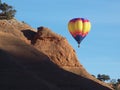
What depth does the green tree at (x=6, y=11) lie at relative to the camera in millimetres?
111312

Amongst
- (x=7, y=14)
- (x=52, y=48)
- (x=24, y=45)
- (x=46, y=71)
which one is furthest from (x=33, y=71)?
(x=7, y=14)

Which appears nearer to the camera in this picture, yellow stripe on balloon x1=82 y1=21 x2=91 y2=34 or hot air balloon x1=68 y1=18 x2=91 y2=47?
hot air balloon x1=68 y1=18 x2=91 y2=47

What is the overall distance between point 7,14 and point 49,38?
44.7 feet

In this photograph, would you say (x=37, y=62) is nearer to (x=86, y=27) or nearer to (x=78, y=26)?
(x=78, y=26)

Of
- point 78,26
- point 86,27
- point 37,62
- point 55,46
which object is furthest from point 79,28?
point 37,62

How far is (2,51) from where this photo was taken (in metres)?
82.5

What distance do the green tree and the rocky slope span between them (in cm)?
463

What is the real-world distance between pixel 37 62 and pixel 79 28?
11.4 m

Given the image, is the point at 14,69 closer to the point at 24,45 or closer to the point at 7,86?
the point at 7,86

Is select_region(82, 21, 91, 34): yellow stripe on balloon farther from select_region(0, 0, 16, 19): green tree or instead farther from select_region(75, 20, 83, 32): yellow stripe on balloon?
select_region(0, 0, 16, 19): green tree

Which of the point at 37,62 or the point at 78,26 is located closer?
the point at 37,62

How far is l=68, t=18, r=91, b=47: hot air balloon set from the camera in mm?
95875

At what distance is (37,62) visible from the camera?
87938mm

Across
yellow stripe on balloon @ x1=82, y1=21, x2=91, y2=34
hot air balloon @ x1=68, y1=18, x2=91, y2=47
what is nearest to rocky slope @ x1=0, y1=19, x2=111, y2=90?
hot air balloon @ x1=68, y1=18, x2=91, y2=47
